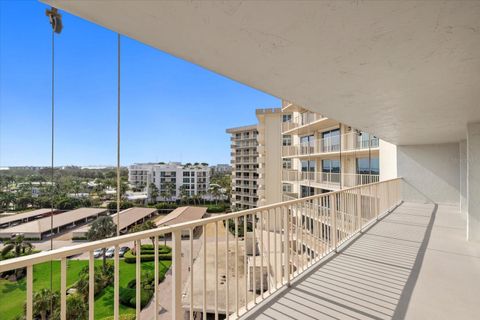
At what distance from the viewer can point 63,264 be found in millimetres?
950

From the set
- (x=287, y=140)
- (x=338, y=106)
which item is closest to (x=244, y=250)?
(x=338, y=106)

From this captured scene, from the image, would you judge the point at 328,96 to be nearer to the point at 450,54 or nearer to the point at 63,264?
the point at 450,54

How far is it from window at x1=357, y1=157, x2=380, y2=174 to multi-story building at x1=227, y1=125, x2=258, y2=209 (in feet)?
72.1

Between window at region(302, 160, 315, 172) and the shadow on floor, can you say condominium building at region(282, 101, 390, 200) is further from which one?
the shadow on floor

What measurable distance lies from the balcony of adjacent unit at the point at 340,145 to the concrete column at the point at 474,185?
20.0 ft

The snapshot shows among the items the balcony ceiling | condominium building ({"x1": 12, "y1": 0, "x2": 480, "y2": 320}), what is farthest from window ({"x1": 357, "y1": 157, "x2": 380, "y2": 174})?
the balcony ceiling

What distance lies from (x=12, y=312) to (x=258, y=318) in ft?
51.2

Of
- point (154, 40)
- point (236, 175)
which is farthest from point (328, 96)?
point (236, 175)

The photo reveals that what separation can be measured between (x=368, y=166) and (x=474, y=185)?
7613 millimetres

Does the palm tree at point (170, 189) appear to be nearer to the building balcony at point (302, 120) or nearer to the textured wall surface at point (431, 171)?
the building balcony at point (302, 120)

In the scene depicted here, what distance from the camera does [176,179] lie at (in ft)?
161

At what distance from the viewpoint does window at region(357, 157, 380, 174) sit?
34.1 ft

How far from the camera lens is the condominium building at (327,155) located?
10.4 meters

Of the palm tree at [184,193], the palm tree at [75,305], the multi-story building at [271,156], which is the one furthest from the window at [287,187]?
the palm tree at [184,193]
